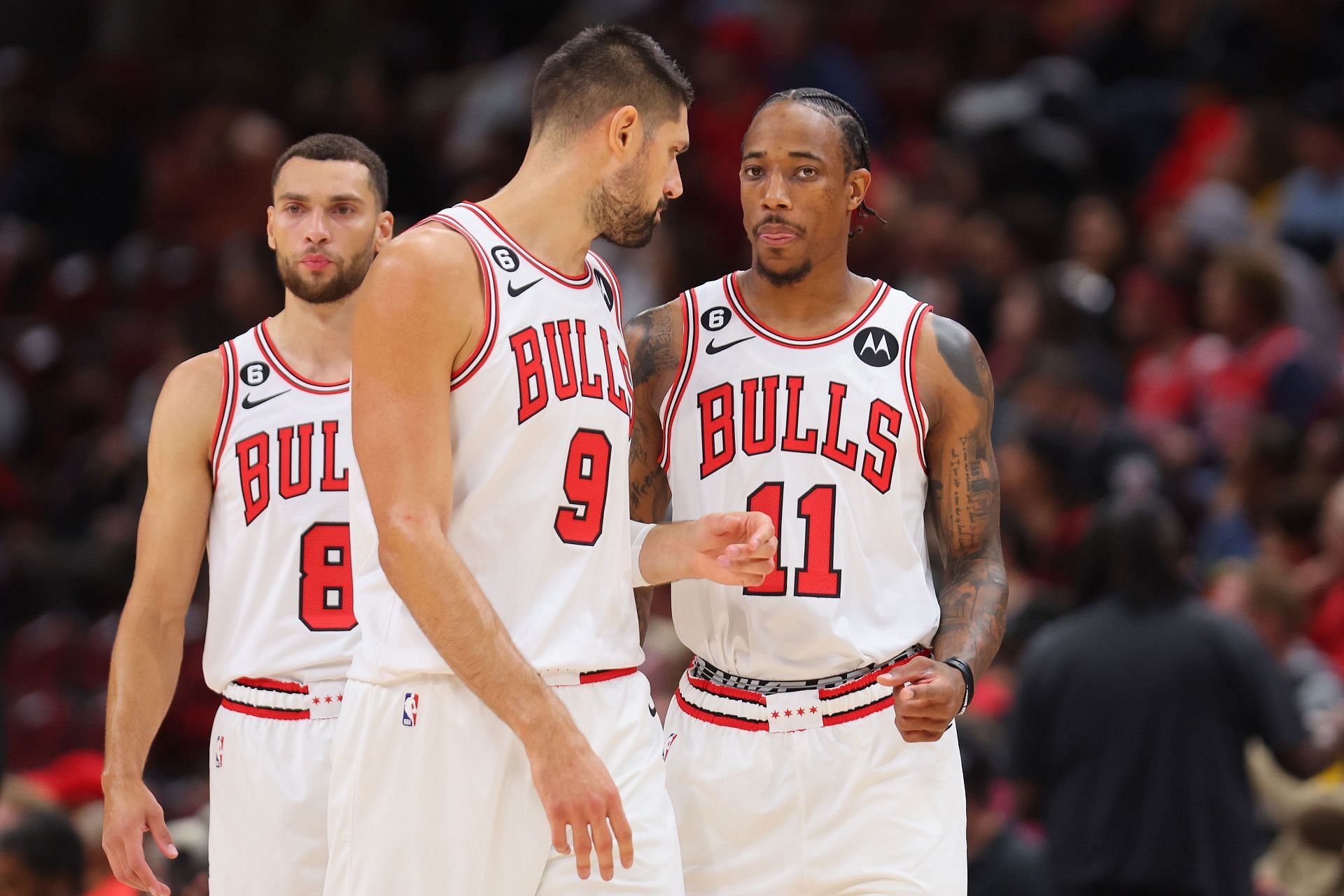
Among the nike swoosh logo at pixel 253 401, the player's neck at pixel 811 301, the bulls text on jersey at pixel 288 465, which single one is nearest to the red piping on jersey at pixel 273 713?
the bulls text on jersey at pixel 288 465

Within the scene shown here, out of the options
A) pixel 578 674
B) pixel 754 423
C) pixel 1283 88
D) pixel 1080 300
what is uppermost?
pixel 1283 88

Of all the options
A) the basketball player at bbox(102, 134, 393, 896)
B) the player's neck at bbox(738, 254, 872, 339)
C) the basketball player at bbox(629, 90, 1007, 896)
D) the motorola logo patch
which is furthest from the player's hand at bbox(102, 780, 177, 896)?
the motorola logo patch

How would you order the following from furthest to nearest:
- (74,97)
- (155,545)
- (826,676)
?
(74,97)
(155,545)
(826,676)

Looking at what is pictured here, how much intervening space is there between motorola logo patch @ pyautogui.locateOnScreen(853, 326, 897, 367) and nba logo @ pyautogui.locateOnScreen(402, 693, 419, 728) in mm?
1596

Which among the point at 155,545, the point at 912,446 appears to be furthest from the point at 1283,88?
the point at 155,545

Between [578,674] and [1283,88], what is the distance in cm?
938

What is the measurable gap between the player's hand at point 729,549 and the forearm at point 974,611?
68 centimetres

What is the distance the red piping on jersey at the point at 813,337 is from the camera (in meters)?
4.84

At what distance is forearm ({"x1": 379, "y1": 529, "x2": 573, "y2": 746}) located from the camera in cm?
370

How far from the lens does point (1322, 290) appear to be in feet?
33.8

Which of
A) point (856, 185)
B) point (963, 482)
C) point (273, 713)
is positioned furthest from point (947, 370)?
point (273, 713)

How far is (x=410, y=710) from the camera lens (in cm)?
388

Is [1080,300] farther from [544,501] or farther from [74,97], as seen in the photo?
[74,97]

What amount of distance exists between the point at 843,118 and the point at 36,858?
3668mm
